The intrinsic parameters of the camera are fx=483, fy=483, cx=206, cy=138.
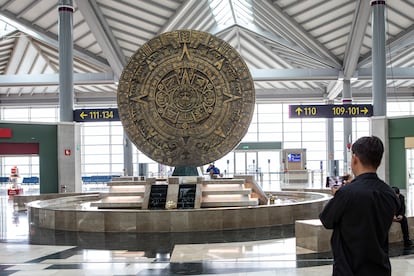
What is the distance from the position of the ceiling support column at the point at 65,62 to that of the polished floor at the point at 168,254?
468 inches

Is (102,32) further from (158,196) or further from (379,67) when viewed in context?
(158,196)

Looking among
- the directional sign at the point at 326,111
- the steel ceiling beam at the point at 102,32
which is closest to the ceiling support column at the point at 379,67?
the directional sign at the point at 326,111

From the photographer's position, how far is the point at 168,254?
8227 millimetres

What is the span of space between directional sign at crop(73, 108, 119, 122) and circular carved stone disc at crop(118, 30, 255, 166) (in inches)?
363

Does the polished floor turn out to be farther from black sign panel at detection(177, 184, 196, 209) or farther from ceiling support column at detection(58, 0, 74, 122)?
ceiling support column at detection(58, 0, 74, 122)

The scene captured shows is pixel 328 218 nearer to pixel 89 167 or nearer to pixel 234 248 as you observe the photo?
pixel 234 248

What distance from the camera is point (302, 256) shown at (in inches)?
308

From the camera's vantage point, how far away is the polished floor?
6.89 m

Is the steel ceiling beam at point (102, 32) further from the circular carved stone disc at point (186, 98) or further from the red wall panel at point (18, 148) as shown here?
the circular carved stone disc at point (186, 98)

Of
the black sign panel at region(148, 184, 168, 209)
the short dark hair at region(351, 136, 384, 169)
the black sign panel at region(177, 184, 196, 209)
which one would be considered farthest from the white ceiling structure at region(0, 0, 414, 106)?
the short dark hair at region(351, 136, 384, 169)

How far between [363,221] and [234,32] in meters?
30.0

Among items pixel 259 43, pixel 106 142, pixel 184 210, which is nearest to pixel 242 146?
pixel 259 43

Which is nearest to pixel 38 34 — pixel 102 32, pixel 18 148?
pixel 102 32

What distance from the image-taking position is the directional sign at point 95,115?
74.1 feet
